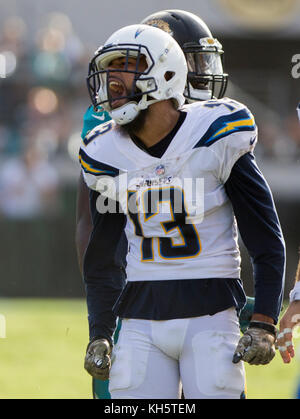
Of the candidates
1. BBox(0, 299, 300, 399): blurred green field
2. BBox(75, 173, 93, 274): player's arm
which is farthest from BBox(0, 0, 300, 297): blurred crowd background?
BBox(75, 173, 93, 274): player's arm

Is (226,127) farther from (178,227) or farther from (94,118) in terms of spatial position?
(94,118)

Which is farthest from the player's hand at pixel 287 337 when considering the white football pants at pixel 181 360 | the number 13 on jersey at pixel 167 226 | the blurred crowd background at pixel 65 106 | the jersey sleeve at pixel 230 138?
the blurred crowd background at pixel 65 106

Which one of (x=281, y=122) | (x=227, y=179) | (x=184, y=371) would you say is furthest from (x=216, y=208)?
(x=281, y=122)

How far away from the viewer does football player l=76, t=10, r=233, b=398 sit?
10.2 feet

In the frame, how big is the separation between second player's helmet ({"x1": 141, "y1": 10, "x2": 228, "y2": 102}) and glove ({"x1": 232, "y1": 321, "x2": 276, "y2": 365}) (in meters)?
1.15

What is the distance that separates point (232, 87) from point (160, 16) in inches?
397

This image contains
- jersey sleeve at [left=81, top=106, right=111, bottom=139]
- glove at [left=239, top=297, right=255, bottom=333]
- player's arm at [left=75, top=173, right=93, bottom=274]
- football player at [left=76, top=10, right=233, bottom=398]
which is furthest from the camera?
player's arm at [left=75, top=173, right=93, bottom=274]

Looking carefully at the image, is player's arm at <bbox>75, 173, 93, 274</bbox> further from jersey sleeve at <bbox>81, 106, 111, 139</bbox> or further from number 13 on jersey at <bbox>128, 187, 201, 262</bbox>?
number 13 on jersey at <bbox>128, 187, 201, 262</bbox>

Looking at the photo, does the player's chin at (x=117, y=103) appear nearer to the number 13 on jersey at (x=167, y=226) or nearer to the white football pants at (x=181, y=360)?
the number 13 on jersey at (x=167, y=226)

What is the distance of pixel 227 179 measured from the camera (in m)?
2.82

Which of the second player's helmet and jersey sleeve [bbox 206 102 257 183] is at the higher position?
the second player's helmet

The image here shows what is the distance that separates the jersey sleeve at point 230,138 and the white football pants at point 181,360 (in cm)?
49

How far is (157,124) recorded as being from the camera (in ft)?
9.63
